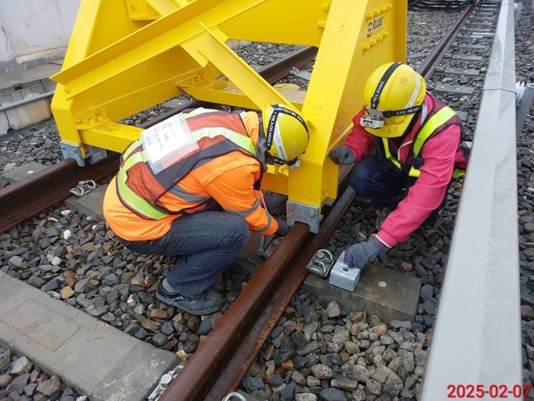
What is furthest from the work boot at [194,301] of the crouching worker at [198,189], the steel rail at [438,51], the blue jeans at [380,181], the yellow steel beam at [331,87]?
the steel rail at [438,51]

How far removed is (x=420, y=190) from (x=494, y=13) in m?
11.9

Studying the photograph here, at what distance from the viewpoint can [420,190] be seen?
8.23 feet

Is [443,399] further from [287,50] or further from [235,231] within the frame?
[287,50]

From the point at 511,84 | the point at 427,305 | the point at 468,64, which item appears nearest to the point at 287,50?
the point at 468,64

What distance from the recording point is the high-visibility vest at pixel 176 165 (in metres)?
2.26

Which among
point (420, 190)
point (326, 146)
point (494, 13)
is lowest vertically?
point (494, 13)

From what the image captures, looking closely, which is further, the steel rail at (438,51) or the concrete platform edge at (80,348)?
the steel rail at (438,51)

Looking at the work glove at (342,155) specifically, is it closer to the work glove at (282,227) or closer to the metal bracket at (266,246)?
the work glove at (282,227)

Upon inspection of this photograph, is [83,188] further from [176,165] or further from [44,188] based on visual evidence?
[176,165]

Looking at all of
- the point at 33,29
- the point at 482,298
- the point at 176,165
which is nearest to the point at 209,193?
the point at 176,165

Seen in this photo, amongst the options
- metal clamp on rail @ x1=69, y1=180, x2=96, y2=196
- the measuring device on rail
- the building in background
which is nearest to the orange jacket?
the measuring device on rail

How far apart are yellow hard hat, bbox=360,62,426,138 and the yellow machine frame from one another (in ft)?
0.80

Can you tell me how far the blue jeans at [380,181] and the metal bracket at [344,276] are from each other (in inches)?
30.7

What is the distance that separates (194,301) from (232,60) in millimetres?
A: 1568
